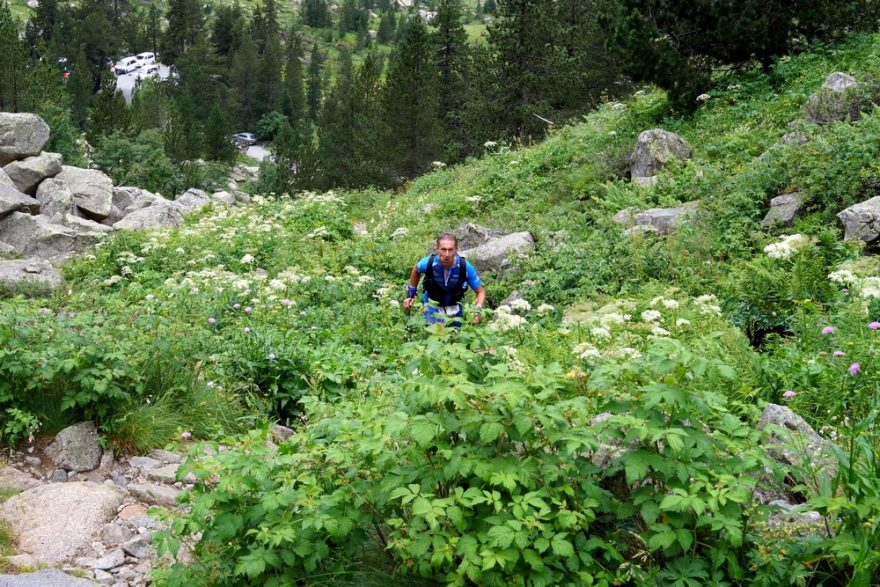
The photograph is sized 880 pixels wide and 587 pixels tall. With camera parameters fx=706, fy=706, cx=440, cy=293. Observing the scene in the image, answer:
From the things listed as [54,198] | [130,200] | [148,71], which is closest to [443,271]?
[54,198]

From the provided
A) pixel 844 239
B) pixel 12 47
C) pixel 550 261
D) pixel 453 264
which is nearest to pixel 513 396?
pixel 453 264

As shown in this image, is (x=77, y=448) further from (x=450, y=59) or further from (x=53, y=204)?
(x=450, y=59)

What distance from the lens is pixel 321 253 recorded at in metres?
14.4

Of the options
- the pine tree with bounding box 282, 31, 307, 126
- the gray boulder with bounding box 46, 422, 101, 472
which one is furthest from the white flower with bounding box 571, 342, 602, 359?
the pine tree with bounding box 282, 31, 307, 126

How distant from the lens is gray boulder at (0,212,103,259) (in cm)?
1941

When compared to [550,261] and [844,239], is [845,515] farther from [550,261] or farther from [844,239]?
[550,261]

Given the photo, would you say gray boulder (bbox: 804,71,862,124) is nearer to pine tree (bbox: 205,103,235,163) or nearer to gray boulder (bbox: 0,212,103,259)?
gray boulder (bbox: 0,212,103,259)

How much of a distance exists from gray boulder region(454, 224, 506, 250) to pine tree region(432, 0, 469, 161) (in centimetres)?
2734

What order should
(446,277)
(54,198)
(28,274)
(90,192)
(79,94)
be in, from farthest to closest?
1. (79,94)
2. (90,192)
3. (54,198)
4. (28,274)
5. (446,277)

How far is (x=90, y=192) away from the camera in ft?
83.8

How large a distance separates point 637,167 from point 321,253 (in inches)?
258

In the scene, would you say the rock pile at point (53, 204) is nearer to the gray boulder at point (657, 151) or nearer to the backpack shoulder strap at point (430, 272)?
the backpack shoulder strap at point (430, 272)

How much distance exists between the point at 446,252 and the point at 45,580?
4987 millimetres

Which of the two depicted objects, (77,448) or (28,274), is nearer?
(77,448)
